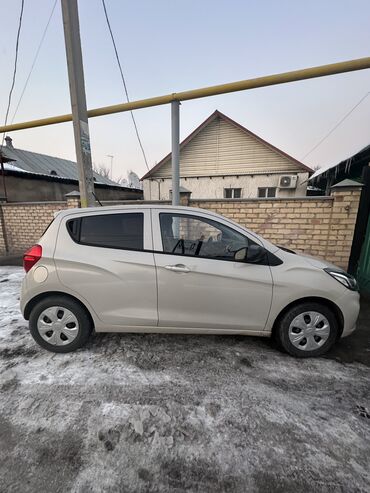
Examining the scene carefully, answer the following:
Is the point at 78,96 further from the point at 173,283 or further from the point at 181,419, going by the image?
the point at 181,419

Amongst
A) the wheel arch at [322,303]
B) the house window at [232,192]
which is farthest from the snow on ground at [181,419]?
the house window at [232,192]

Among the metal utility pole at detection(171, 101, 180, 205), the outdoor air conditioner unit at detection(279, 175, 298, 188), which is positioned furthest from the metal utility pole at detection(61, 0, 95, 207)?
the outdoor air conditioner unit at detection(279, 175, 298, 188)

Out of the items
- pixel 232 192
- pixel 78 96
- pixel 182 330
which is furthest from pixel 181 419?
pixel 232 192

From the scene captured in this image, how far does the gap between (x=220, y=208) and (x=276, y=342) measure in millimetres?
3292

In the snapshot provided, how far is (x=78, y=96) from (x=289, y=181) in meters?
11.2

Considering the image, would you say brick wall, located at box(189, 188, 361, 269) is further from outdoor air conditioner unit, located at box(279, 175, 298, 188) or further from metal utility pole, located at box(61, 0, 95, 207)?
outdoor air conditioner unit, located at box(279, 175, 298, 188)

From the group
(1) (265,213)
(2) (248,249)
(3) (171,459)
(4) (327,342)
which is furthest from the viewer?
(1) (265,213)

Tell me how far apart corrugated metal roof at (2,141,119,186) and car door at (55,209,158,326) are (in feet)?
48.6

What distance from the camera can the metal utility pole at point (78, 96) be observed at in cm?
343

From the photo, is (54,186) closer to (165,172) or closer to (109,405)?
(165,172)

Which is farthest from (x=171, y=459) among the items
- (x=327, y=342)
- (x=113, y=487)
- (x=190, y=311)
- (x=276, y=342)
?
(x=327, y=342)

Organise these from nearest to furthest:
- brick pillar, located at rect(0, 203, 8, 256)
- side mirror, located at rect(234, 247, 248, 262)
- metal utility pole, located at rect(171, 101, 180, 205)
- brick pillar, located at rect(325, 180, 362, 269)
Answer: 1. side mirror, located at rect(234, 247, 248, 262)
2. metal utility pole, located at rect(171, 101, 180, 205)
3. brick pillar, located at rect(325, 180, 362, 269)
4. brick pillar, located at rect(0, 203, 8, 256)

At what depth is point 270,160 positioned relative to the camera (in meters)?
12.3

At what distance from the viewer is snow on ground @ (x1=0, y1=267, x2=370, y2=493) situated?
1369 millimetres
